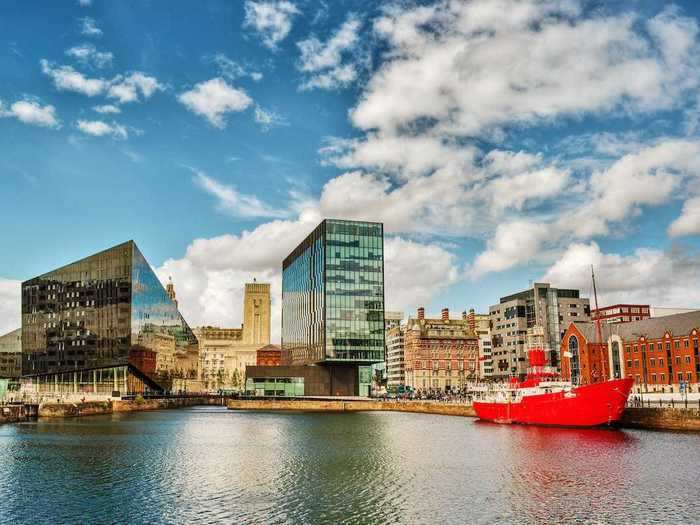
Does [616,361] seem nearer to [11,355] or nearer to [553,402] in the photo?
[553,402]

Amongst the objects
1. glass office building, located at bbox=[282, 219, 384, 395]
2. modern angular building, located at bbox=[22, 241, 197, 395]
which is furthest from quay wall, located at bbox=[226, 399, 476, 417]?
modern angular building, located at bbox=[22, 241, 197, 395]

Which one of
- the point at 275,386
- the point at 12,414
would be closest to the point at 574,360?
the point at 275,386

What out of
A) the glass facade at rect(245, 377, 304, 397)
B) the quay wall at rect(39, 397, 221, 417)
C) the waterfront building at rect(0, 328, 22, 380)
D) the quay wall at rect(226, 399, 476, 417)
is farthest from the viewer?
the glass facade at rect(245, 377, 304, 397)

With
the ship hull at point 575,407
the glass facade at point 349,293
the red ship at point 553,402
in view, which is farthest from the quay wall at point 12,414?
the ship hull at point 575,407

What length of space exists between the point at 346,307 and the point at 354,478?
105m

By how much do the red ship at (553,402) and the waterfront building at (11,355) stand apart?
374 ft

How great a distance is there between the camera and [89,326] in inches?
5694

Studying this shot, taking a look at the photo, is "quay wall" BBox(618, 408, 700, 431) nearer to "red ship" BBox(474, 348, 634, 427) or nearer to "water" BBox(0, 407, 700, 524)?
"red ship" BBox(474, 348, 634, 427)

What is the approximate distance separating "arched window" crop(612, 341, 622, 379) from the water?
7989 centimetres

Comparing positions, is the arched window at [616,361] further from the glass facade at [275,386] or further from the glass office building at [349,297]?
the glass facade at [275,386]

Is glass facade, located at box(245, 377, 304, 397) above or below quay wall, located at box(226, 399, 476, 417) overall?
above

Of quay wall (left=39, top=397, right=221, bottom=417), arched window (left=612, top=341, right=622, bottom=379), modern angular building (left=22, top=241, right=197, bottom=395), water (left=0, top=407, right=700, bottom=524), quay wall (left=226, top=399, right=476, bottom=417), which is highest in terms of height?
modern angular building (left=22, top=241, right=197, bottom=395)

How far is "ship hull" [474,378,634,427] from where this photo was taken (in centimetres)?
7862

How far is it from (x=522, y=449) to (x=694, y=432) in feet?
74.7
